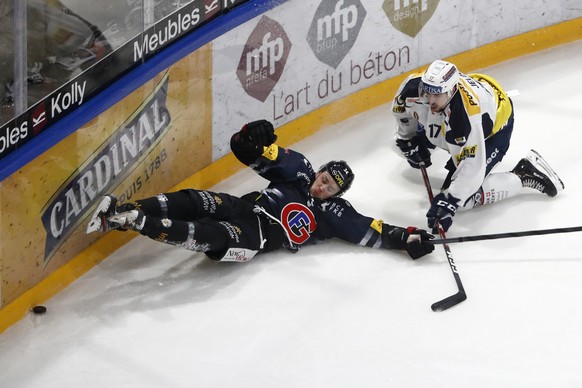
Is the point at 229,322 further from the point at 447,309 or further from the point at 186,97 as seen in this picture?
the point at 186,97

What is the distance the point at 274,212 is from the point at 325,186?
0.27 metres

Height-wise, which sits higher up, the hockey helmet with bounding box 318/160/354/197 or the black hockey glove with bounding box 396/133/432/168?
the hockey helmet with bounding box 318/160/354/197

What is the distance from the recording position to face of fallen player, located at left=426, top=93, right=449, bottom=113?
5277 millimetres

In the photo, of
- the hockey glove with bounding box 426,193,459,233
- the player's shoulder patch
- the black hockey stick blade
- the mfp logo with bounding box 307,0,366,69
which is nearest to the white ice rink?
the black hockey stick blade

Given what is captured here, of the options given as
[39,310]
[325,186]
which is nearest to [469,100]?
[325,186]

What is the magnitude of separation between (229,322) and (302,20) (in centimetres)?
203

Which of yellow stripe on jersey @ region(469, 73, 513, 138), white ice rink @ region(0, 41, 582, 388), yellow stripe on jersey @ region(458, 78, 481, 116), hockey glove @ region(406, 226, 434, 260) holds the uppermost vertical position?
yellow stripe on jersey @ region(458, 78, 481, 116)

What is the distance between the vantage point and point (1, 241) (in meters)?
4.64

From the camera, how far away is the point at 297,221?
5258 millimetres

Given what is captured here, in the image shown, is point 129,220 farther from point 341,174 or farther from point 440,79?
point 440,79

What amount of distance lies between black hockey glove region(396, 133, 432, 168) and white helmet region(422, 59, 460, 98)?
616 mm

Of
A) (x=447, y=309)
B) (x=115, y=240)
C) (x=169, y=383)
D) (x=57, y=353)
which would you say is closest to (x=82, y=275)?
(x=115, y=240)

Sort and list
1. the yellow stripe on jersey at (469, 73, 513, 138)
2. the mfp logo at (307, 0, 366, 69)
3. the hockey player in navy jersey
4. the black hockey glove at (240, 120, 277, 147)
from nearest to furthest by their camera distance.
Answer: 1. the hockey player in navy jersey
2. the black hockey glove at (240, 120, 277, 147)
3. the yellow stripe on jersey at (469, 73, 513, 138)
4. the mfp logo at (307, 0, 366, 69)

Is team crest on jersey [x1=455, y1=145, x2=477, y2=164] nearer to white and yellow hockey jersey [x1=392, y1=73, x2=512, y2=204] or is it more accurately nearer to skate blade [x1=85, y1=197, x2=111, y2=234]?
white and yellow hockey jersey [x1=392, y1=73, x2=512, y2=204]
